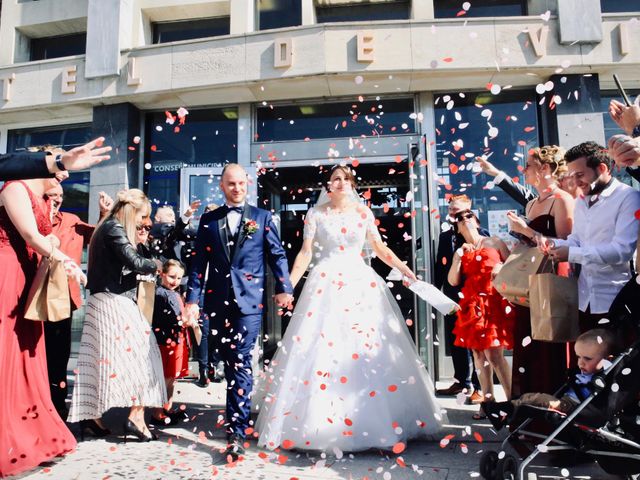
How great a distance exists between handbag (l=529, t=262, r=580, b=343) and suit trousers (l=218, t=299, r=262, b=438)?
1.94m

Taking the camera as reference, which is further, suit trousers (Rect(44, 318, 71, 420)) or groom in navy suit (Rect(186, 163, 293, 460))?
suit trousers (Rect(44, 318, 71, 420))

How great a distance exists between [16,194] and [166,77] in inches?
209

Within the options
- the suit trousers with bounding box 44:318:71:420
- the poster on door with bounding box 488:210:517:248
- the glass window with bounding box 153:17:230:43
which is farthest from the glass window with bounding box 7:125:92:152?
the poster on door with bounding box 488:210:517:248

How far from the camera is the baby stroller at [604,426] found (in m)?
2.38

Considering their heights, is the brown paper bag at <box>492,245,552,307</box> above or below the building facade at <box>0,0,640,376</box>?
below

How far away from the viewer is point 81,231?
16.5 ft

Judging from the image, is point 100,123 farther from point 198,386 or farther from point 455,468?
point 455,468

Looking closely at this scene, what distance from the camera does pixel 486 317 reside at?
14.1 feet

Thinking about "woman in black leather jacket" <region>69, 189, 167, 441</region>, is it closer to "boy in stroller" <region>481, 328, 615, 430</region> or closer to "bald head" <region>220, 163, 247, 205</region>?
"bald head" <region>220, 163, 247, 205</region>

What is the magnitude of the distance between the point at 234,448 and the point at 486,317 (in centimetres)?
239

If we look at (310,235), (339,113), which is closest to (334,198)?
(310,235)

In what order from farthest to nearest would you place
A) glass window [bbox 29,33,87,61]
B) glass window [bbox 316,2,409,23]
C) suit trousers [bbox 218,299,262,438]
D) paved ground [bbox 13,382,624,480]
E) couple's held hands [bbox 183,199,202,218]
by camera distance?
glass window [bbox 29,33,87,61] → glass window [bbox 316,2,409,23] → couple's held hands [bbox 183,199,202,218] → suit trousers [bbox 218,299,262,438] → paved ground [bbox 13,382,624,480]

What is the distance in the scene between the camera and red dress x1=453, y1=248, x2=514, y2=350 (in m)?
4.23

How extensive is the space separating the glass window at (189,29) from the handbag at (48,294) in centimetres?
655
